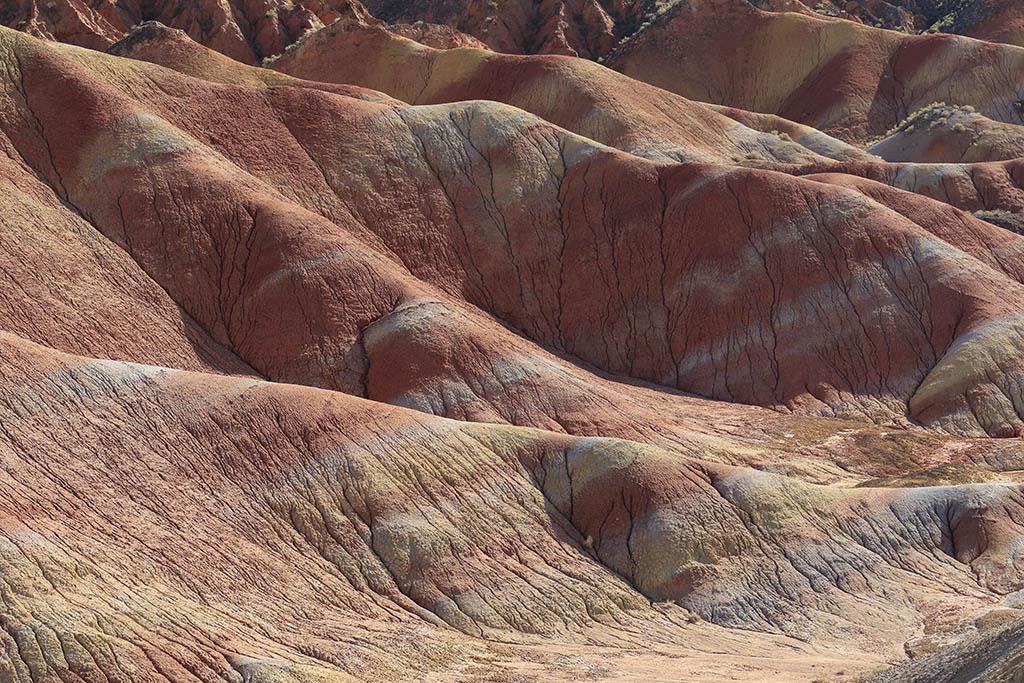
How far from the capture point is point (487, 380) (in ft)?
146

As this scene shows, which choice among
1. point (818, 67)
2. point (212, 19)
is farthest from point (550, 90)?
point (818, 67)

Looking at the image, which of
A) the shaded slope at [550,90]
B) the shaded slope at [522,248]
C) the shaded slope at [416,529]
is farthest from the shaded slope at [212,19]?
the shaded slope at [416,529]

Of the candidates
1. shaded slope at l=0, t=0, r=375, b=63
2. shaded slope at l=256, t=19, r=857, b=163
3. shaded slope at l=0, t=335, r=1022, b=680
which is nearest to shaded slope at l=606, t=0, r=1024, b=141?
shaded slope at l=256, t=19, r=857, b=163

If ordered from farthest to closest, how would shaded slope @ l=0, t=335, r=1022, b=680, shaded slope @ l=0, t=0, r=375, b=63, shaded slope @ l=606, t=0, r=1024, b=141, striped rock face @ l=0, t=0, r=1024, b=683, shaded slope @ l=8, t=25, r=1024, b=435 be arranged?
shaded slope @ l=606, t=0, r=1024, b=141 → shaded slope @ l=0, t=0, r=375, b=63 → shaded slope @ l=8, t=25, r=1024, b=435 → striped rock face @ l=0, t=0, r=1024, b=683 → shaded slope @ l=0, t=335, r=1022, b=680

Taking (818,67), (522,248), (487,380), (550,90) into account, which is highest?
(550,90)

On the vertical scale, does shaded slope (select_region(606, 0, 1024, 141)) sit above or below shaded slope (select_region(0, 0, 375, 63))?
below

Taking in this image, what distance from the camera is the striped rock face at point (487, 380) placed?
29.1m

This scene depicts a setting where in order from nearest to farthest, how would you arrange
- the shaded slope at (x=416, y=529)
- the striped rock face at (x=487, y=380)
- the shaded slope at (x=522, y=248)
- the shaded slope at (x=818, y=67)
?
the shaded slope at (x=416, y=529)
the striped rock face at (x=487, y=380)
the shaded slope at (x=522, y=248)
the shaded slope at (x=818, y=67)

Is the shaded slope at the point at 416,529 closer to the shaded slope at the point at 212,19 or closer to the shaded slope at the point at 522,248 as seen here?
the shaded slope at the point at 522,248

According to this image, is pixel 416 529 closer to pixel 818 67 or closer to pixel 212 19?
pixel 212 19

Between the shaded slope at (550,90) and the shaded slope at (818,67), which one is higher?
the shaded slope at (550,90)

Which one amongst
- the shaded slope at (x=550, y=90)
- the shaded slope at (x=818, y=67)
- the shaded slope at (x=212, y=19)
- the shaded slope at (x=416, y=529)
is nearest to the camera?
the shaded slope at (x=416, y=529)

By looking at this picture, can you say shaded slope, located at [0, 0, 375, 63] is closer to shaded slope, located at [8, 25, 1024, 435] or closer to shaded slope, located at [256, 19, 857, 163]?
shaded slope, located at [256, 19, 857, 163]

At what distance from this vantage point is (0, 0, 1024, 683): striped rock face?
29109mm
